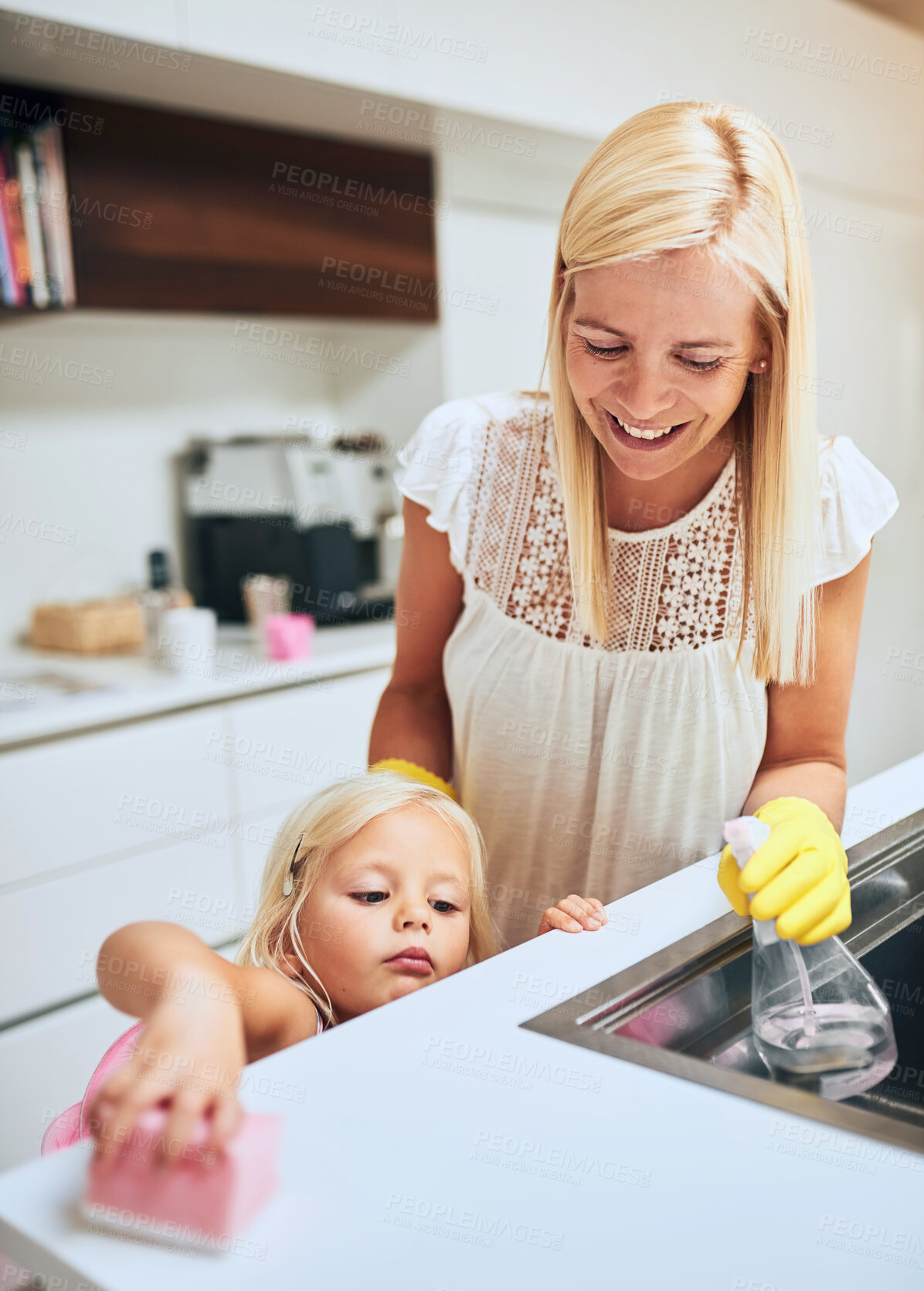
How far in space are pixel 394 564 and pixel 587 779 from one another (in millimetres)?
1681

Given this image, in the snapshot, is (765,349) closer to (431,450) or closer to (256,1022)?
(431,450)

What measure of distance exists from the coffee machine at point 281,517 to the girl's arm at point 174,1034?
1.88 metres

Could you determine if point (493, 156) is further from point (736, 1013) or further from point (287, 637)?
point (736, 1013)

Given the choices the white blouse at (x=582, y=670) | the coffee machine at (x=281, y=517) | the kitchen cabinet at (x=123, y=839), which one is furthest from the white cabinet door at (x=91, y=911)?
the white blouse at (x=582, y=670)

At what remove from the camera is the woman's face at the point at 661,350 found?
3.18 ft

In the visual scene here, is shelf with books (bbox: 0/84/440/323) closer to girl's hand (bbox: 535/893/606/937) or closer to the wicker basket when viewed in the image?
the wicker basket


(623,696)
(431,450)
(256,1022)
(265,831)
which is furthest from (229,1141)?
(265,831)

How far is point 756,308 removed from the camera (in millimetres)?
1009

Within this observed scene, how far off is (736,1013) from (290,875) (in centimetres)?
47

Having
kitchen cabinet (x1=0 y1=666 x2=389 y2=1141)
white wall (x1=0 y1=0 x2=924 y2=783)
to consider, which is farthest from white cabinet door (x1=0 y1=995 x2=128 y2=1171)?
white wall (x1=0 y1=0 x2=924 y2=783)

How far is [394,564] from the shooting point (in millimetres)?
2895

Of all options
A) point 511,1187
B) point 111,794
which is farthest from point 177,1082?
point 111,794

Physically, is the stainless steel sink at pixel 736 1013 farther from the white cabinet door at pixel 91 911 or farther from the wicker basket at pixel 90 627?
the wicker basket at pixel 90 627

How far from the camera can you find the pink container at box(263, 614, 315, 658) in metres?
2.35
